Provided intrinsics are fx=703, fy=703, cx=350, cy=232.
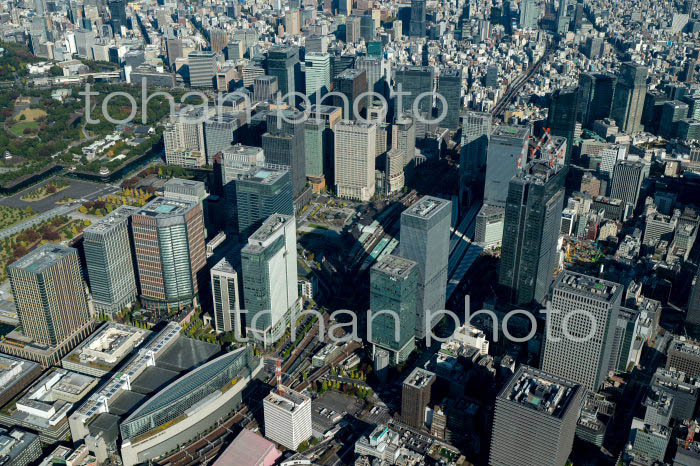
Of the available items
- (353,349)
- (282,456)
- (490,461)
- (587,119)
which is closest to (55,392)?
(282,456)

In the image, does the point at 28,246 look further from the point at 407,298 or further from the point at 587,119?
the point at 587,119

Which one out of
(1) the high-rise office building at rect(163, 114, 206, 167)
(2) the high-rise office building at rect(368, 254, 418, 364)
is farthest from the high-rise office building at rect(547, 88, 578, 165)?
(1) the high-rise office building at rect(163, 114, 206, 167)

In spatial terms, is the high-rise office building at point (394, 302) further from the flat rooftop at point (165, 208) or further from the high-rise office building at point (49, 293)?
the high-rise office building at point (49, 293)

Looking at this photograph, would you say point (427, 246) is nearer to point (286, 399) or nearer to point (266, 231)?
point (266, 231)

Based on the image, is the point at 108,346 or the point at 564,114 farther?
the point at 564,114

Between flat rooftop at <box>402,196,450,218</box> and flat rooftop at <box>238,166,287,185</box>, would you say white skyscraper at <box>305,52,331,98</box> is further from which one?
flat rooftop at <box>402,196,450,218</box>

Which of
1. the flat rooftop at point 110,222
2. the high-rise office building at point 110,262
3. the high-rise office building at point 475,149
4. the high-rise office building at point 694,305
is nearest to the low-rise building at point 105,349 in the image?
the high-rise office building at point 110,262

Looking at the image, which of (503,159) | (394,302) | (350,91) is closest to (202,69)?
(350,91)
